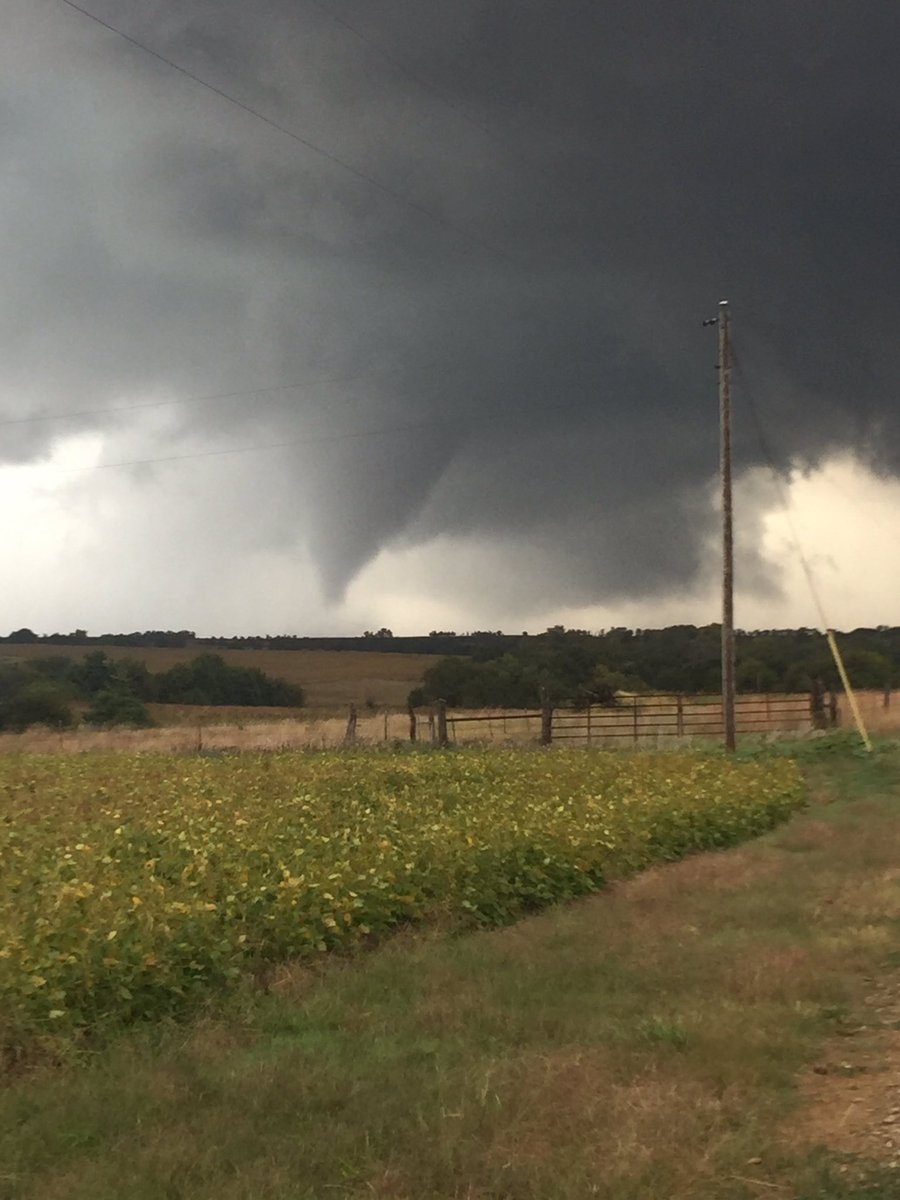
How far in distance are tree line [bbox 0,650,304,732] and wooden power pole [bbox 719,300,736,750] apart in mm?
36541

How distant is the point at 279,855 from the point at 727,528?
813 inches

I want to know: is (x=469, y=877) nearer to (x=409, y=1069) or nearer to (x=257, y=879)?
(x=257, y=879)

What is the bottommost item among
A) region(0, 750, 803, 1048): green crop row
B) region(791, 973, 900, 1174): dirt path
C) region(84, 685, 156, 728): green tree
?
region(791, 973, 900, 1174): dirt path

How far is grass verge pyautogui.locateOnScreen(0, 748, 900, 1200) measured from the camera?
5215mm

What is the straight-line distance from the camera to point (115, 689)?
68000mm

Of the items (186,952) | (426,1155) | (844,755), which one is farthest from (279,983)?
(844,755)

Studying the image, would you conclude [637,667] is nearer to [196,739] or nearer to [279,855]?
[196,739]

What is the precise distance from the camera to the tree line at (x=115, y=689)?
61.6 m

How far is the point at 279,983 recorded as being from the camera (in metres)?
8.56

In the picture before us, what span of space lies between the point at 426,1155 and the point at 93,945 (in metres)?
3.43

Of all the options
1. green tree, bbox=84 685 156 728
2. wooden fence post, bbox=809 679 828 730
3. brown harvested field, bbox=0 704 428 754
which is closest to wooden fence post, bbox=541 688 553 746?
brown harvested field, bbox=0 704 428 754

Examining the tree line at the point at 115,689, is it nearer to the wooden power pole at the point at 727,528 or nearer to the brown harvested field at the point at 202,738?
the brown harvested field at the point at 202,738

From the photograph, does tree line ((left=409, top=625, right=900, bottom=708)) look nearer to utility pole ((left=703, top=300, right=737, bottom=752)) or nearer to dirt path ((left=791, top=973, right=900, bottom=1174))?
utility pole ((left=703, top=300, right=737, bottom=752))

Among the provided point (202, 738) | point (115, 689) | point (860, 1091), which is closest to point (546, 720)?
point (202, 738)
